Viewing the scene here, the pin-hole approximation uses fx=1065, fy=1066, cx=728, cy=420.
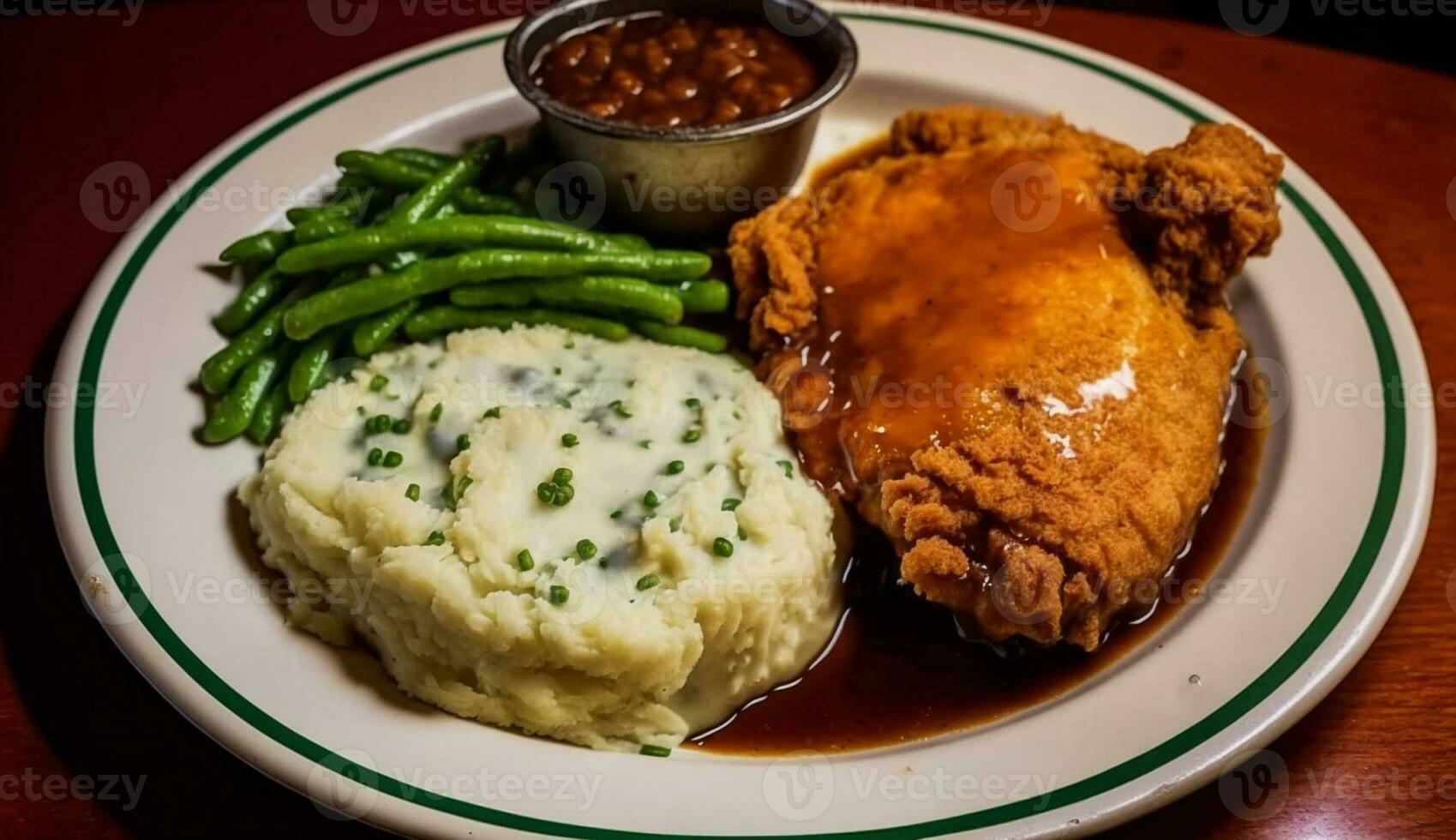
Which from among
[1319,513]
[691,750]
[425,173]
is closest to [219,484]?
[425,173]

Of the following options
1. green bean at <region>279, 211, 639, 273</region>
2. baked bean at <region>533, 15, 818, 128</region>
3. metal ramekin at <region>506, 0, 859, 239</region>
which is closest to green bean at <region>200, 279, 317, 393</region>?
green bean at <region>279, 211, 639, 273</region>

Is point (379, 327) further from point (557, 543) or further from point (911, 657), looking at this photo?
point (911, 657)

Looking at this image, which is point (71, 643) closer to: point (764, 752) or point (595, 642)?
point (595, 642)

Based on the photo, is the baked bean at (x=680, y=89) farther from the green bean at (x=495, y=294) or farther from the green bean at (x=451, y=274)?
the green bean at (x=495, y=294)

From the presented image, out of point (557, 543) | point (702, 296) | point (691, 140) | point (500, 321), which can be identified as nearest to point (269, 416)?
point (500, 321)

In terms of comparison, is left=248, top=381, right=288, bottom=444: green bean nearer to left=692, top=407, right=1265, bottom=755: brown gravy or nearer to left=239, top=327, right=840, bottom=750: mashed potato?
left=239, top=327, right=840, bottom=750: mashed potato

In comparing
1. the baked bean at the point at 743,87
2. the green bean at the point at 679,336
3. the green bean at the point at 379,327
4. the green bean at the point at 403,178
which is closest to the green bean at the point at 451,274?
the green bean at the point at 379,327
